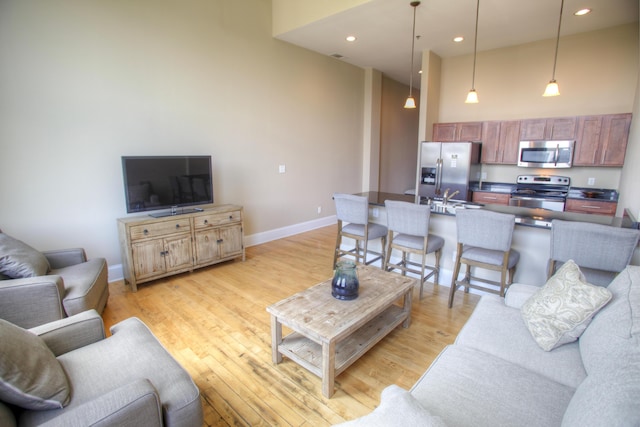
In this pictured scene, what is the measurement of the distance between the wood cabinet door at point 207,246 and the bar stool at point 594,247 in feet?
11.5

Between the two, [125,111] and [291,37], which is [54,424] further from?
[291,37]

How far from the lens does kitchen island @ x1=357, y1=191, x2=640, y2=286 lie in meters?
2.70

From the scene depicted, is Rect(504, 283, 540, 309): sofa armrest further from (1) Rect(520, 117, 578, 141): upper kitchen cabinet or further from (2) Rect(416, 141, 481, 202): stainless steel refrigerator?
(1) Rect(520, 117, 578, 141): upper kitchen cabinet

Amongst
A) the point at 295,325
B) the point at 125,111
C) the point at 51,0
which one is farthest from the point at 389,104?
the point at 295,325

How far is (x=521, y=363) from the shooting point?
5.21ft

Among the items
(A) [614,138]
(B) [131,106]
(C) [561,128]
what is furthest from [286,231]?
(A) [614,138]

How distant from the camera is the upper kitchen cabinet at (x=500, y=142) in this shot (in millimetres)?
5208

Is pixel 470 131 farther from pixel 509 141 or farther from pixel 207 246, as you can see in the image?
pixel 207 246

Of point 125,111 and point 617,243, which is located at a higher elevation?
point 125,111

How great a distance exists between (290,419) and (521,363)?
1268 mm

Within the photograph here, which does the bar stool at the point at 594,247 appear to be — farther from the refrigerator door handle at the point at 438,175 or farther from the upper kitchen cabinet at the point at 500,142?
the upper kitchen cabinet at the point at 500,142

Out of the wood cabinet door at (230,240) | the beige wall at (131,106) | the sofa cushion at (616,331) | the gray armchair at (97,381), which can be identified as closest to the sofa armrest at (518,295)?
the sofa cushion at (616,331)

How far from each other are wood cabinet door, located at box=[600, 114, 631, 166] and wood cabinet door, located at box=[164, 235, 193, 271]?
19.0ft

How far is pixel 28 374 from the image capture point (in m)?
Answer: 1.19
